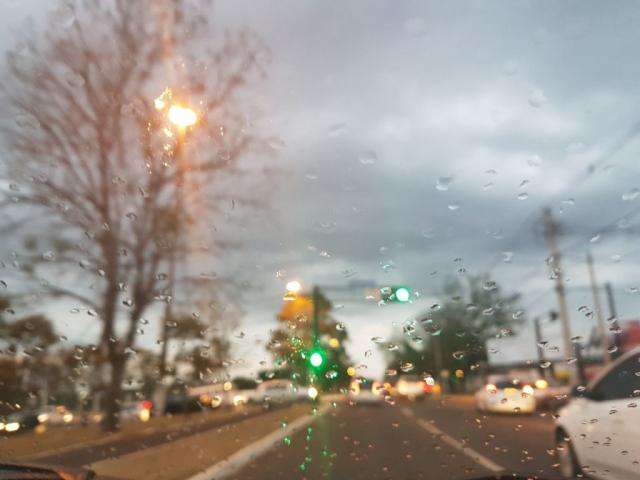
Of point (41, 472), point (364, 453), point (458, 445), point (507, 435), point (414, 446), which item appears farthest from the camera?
point (414, 446)

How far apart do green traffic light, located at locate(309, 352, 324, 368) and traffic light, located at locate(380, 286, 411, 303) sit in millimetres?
776

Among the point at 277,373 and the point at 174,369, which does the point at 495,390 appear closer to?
the point at 277,373

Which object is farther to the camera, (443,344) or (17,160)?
(17,160)

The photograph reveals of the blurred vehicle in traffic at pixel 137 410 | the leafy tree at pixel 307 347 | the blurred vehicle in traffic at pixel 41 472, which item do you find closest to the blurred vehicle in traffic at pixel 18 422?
the blurred vehicle in traffic at pixel 137 410

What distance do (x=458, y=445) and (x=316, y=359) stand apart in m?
2.86

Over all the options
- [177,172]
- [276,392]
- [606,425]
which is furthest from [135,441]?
[606,425]

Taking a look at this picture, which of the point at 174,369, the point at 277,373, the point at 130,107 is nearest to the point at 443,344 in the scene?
the point at 277,373

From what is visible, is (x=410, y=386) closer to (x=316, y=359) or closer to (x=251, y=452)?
(x=316, y=359)

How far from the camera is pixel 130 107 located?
22.3ft

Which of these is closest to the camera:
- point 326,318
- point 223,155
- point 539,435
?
point 326,318

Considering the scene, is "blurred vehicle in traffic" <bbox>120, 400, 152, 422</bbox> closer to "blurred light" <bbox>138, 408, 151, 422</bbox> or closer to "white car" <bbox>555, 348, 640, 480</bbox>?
"blurred light" <bbox>138, 408, 151, 422</bbox>

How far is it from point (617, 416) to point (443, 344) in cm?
163

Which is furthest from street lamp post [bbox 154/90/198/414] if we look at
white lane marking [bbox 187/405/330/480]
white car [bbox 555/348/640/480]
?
white car [bbox 555/348/640/480]

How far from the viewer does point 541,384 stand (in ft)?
22.1
